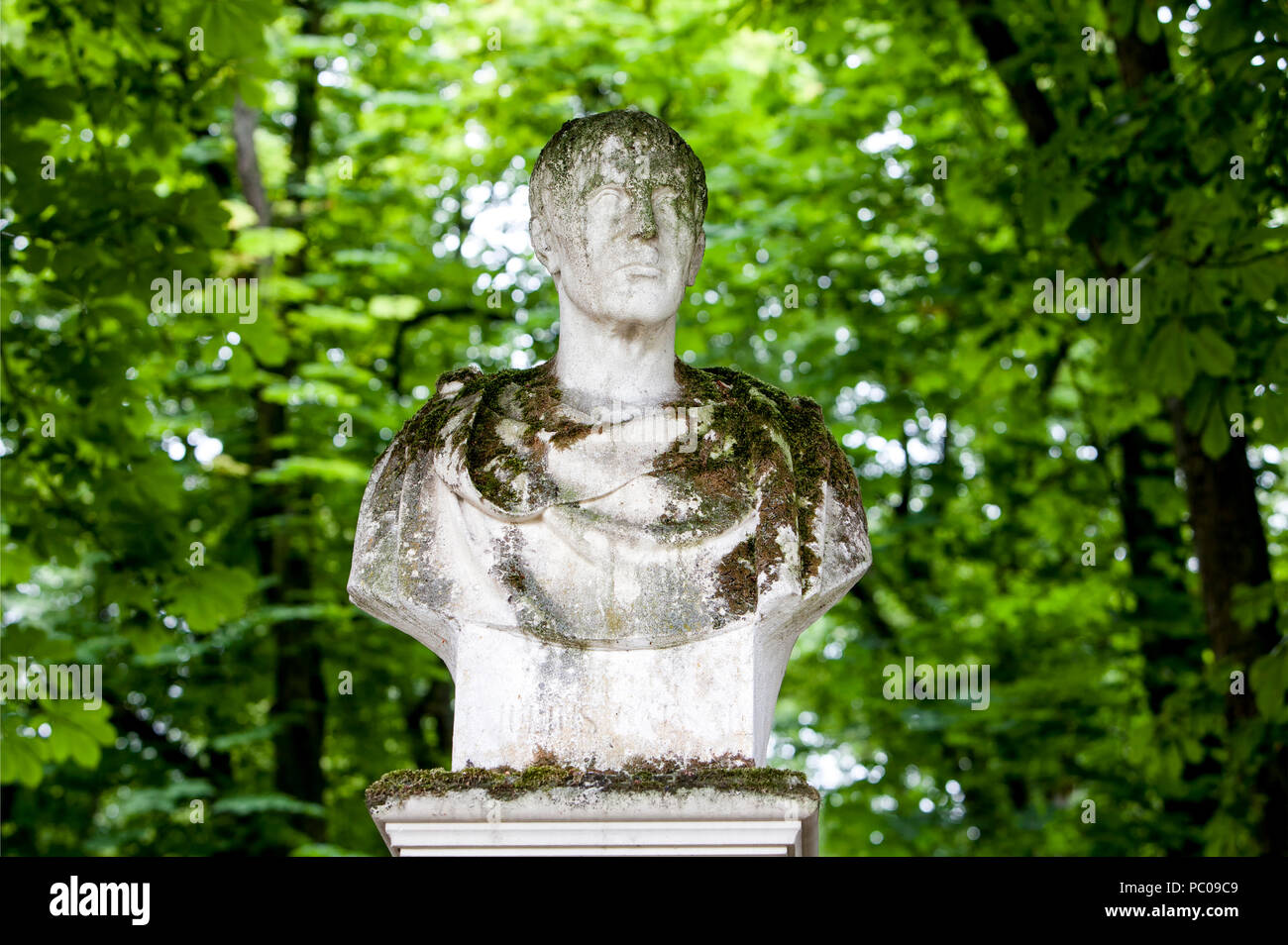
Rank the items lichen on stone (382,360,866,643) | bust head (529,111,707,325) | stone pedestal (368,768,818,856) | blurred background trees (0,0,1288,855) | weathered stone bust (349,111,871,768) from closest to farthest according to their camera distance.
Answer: stone pedestal (368,768,818,856)
weathered stone bust (349,111,871,768)
lichen on stone (382,360,866,643)
bust head (529,111,707,325)
blurred background trees (0,0,1288,855)

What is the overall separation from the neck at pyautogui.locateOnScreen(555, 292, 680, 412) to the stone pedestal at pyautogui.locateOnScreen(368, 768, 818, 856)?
1201 mm

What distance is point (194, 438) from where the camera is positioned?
15.4 metres

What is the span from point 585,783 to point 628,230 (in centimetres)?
160

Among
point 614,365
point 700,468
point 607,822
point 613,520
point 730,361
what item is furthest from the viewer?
point 730,361

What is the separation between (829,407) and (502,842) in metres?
10.8

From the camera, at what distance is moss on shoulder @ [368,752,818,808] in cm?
480

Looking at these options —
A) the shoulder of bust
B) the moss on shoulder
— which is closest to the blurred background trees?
the shoulder of bust

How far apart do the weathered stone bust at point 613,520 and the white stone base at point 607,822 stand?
0.89ft

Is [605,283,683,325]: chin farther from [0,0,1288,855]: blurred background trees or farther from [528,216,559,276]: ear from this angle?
[0,0,1288,855]: blurred background trees

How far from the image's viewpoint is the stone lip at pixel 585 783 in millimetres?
4797

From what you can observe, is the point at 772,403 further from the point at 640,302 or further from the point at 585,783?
the point at 585,783

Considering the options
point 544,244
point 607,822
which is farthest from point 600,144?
point 607,822

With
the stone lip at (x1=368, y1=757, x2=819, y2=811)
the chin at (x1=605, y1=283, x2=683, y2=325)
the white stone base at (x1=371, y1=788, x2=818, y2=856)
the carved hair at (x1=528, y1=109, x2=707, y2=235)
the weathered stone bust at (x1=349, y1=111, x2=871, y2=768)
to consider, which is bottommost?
the white stone base at (x1=371, y1=788, x2=818, y2=856)

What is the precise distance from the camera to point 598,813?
4.81 meters
